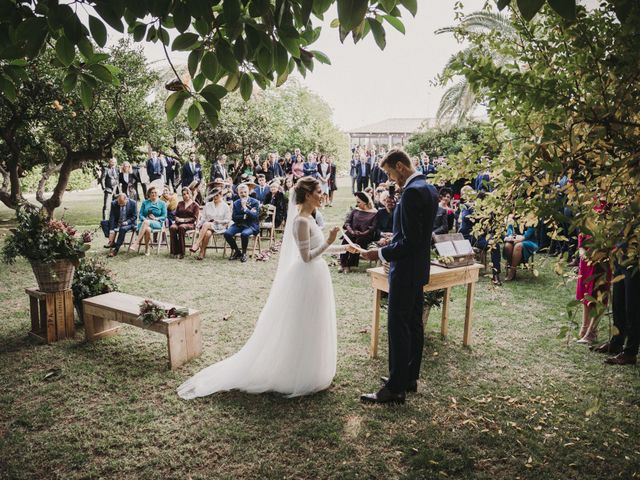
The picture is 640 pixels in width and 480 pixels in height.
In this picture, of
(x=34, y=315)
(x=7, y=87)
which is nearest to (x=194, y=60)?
(x=7, y=87)

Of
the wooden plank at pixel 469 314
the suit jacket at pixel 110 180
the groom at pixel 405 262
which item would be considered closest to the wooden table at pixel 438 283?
the wooden plank at pixel 469 314

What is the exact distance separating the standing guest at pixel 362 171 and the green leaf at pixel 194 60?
1926 cm

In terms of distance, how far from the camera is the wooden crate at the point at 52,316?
5547 mm

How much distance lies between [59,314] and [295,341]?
3238mm

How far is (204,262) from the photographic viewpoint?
33.5 feet

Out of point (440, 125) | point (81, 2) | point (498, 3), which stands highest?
point (440, 125)

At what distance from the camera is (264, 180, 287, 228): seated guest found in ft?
42.6

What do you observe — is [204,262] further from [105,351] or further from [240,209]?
[105,351]

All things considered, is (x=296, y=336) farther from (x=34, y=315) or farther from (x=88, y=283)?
(x=34, y=315)

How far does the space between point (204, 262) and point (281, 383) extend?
6373 mm

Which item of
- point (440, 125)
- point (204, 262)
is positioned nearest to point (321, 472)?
point (204, 262)

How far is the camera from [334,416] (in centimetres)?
393

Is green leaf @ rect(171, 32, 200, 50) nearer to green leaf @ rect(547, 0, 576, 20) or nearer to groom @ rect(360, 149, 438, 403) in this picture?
green leaf @ rect(547, 0, 576, 20)

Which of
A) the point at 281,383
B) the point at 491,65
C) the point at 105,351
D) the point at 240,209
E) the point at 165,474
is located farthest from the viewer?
the point at 240,209
